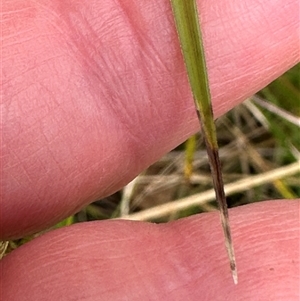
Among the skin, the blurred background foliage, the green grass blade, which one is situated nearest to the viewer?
the green grass blade

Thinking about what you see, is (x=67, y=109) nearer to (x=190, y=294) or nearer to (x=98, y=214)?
(x=190, y=294)

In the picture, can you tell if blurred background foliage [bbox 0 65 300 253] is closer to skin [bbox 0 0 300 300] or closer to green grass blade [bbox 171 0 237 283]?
skin [bbox 0 0 300 300]

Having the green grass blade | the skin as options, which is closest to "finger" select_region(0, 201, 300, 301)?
the skin

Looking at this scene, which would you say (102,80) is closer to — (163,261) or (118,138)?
(118,138)

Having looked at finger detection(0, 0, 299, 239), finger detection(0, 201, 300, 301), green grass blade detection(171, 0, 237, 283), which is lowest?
finger detection(0, 201, 300, 301)

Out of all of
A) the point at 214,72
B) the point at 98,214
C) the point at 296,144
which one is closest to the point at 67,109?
the point at 214,72

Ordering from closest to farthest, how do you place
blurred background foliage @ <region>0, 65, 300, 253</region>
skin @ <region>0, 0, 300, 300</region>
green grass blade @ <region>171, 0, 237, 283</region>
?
green grass blade @ <region>171, 0, 237, 283</region>, skin @ <region>0, 0, 300, 300</region>, blurred background foliage @ <region>0, 65, 300, 253</region>

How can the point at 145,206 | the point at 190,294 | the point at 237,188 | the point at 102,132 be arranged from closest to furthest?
the point at 190,294
the point at 102,132
the point at 237,188
the point at 145,206
